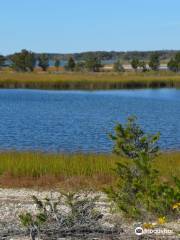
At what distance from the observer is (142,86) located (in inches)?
3415

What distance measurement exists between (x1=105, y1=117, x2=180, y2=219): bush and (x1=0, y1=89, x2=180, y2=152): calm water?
11510mm

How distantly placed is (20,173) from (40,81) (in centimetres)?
6645

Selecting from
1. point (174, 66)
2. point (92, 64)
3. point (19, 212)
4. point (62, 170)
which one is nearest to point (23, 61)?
point (92, 64)

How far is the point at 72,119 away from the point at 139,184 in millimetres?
31553

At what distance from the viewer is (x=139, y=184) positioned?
35.4 feet

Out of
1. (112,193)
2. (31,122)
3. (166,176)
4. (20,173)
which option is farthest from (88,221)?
(31,122)

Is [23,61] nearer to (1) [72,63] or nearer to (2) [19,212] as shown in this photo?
(1) [72,63]

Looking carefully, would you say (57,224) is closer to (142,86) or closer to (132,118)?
(132,118)

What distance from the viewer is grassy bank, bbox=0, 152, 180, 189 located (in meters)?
15.1

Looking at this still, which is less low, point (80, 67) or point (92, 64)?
point (92, 64)

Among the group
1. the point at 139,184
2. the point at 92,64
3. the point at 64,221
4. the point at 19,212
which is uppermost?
the point at 139,184

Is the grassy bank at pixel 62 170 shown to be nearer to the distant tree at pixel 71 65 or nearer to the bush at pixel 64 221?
the bush at pixel 64 221

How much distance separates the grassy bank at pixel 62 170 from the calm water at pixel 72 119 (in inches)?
221

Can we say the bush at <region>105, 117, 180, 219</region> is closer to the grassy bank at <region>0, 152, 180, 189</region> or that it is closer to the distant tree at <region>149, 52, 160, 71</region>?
the grassy bank at <region>0, 152, 180, 189</region>
